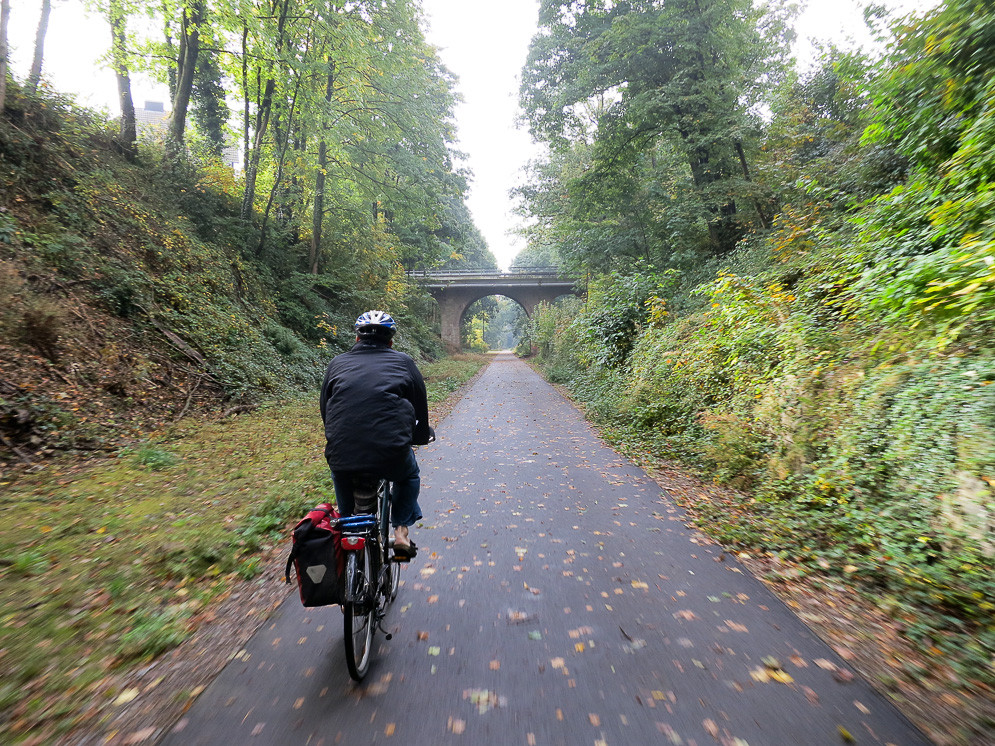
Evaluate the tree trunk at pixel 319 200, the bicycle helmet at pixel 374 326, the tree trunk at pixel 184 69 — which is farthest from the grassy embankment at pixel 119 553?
the tree trunk at pixel 319 200

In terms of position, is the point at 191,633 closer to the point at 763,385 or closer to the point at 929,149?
the point at 763,385

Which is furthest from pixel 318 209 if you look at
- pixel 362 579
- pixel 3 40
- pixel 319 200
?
pixel 362 579

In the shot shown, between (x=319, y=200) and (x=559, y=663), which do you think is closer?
(x=559, y=663)

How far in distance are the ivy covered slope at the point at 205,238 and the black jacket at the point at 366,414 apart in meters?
5.11

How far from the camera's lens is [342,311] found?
1855cm

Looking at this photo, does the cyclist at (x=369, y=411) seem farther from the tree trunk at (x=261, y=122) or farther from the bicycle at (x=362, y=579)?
the tree trunk at (x=261, y=122)

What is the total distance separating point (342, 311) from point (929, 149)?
55.3ft

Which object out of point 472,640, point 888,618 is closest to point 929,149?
point 888,618

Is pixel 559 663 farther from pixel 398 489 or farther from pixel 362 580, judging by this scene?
pixel 398 489

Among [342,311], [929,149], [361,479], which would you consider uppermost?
[929,149]

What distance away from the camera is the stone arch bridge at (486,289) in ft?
134

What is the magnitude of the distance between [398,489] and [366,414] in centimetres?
80

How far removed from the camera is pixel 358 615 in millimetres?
2713

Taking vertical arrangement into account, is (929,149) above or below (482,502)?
above
